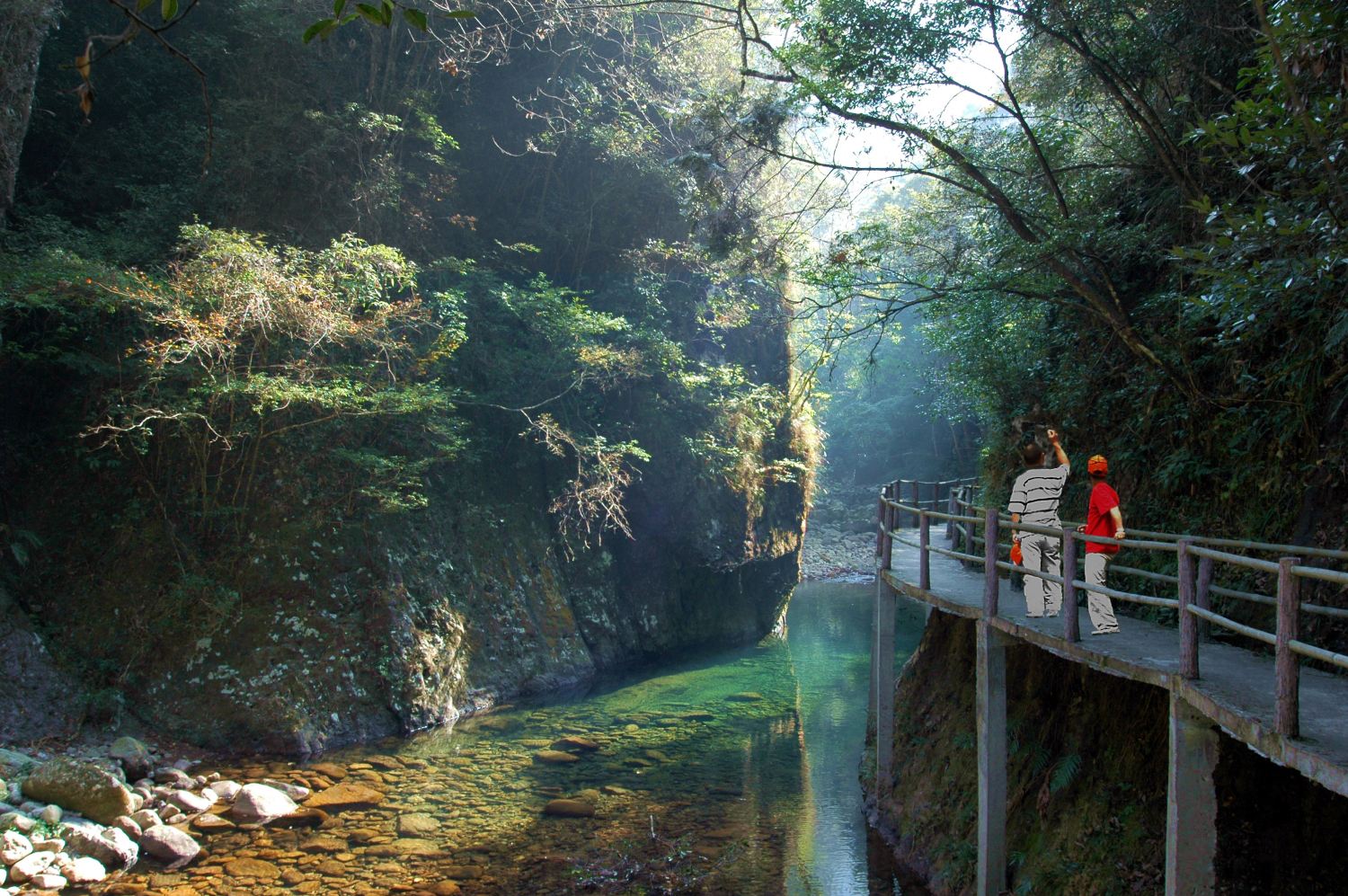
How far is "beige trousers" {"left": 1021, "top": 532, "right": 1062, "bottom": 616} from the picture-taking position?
752 centimetres

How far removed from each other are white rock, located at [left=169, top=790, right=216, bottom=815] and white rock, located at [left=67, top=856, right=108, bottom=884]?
52.0 inches

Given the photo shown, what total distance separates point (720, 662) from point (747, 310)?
8596 mm

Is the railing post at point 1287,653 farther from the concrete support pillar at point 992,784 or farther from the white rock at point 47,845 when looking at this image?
the white rock at point 47,845

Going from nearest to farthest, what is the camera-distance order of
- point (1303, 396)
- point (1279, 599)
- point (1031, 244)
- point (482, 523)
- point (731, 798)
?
point (1279, 599), point (1303, 396), point (1031, 244), point (731, 798), point (482, 523)

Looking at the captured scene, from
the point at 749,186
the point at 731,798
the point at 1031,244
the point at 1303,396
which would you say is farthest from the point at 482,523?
the point at 1303,396

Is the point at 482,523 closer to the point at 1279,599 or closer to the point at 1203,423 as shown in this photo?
the point at 1203,423

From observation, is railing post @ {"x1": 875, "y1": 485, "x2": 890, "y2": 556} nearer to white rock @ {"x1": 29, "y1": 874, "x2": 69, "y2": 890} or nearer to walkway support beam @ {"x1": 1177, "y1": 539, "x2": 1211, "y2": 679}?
walkway support beam @ {"x1": 1177, "y1": 539, "x2": 1211, "y2": 679}

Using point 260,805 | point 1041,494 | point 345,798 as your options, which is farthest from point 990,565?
point 260,805

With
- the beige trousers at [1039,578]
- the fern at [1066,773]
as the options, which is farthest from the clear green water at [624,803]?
the beige trousers at [1039,578]

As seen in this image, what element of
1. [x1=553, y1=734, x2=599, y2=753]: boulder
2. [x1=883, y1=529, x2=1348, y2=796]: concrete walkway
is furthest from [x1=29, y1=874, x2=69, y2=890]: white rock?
[x1=883, y1=529, x2=1348, y2=796]: concrete walkway

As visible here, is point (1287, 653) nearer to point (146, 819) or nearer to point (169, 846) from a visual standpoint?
point (169, 846)

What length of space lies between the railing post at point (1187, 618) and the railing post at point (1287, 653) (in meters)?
0.86

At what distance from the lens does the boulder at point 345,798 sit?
10.9m

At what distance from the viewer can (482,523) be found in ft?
57.3
